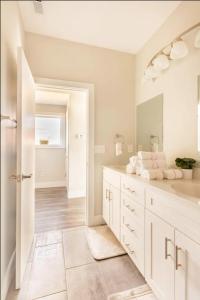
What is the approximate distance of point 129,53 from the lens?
233 cm

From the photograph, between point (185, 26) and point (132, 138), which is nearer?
point (185, 26)

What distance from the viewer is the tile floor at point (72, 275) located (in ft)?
3.92

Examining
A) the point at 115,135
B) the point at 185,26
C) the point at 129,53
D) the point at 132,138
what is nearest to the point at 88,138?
the point at 115,135

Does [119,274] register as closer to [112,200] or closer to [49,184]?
[112,200]

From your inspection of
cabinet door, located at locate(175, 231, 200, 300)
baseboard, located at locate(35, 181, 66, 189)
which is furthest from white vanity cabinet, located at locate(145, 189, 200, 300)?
baseboard, located at locate(35, 181, 66, 189)

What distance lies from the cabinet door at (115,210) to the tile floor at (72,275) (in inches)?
11.0

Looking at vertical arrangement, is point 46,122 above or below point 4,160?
above

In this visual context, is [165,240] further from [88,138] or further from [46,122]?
[46,122]

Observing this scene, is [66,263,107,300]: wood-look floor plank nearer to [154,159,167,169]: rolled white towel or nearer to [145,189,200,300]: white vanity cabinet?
[145,189,200,300]: white vanity cabinet

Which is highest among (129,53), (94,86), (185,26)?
(129,53)

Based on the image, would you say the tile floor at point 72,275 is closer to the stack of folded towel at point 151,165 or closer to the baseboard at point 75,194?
the stack of folded towel at point 151,165

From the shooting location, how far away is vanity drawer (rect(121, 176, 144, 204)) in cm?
127

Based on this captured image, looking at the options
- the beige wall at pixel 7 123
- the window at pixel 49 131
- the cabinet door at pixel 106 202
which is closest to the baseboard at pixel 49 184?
the window at pixel 49 131

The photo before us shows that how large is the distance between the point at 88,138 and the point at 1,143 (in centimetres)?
128
